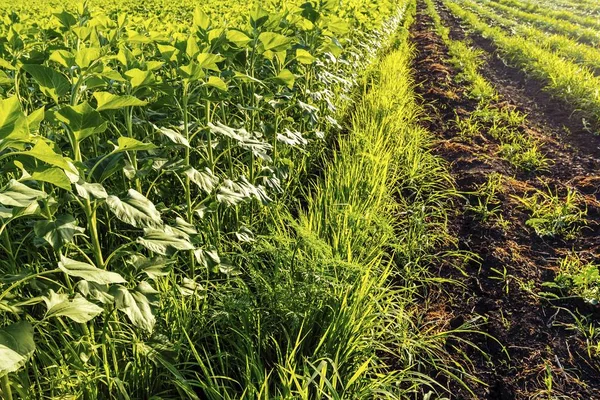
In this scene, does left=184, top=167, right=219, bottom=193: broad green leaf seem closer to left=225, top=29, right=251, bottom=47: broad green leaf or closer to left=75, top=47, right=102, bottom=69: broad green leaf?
left=75, top=47, right=102, bottom=69: broad green leaf

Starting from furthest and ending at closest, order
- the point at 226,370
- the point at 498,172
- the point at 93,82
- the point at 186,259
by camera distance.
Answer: the point at 498,172, the point at 186,259, the point at 226,370, the point at 93,82

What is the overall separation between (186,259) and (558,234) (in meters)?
2.34

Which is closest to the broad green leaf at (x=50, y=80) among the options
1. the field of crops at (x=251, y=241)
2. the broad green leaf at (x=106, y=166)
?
the field of crops at (x=251, y=241)

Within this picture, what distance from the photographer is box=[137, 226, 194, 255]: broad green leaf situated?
152cm

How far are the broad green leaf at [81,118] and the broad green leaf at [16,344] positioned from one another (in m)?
0.55

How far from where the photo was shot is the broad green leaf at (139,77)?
5.32ft

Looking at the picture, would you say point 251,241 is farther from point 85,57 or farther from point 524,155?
point 524,155

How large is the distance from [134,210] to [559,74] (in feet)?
22.0

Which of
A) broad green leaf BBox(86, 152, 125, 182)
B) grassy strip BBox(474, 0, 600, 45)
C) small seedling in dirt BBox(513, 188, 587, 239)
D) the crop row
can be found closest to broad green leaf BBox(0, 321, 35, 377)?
the crop row

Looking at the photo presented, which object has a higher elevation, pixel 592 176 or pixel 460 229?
pixel 592 176

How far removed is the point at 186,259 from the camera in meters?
2.31

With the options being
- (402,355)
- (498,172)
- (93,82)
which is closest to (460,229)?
(498,172)

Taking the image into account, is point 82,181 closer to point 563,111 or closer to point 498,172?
point 498,172

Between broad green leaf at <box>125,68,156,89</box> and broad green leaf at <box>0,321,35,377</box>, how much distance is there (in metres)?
0.87
